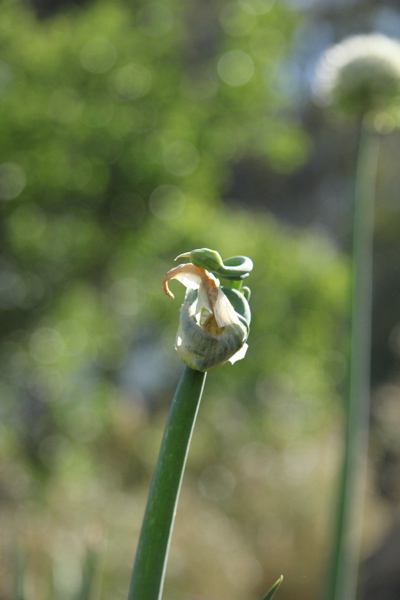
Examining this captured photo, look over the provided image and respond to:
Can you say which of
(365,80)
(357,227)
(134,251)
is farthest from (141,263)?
(357,227)

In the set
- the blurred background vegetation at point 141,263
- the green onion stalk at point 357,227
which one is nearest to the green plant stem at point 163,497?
the green onion stalk at point 357,227

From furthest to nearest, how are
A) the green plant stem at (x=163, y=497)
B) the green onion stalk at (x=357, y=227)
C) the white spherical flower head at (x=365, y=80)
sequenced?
the white spherical flower head at (x=365, y=80), the green onion stalk at (x=357, y=227), the green plant stem at (x=163, y=497)

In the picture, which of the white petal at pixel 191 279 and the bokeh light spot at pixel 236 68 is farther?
the bokeh light spot at pixel 236 68

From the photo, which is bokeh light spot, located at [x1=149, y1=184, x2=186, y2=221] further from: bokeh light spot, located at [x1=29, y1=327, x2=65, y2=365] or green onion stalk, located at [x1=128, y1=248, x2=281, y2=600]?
green onion stalk, located at [x1=128, y1=248, x2=281, y2=600]

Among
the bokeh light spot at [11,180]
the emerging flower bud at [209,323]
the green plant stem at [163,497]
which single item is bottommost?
the green plant stem at [163,497]

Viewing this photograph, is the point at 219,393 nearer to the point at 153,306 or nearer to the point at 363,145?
the point at 153,306

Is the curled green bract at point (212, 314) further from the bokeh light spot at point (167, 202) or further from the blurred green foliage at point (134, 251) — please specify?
the bokeh light spot at point (167, 202)

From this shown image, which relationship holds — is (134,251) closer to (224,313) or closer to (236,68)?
(236,68)

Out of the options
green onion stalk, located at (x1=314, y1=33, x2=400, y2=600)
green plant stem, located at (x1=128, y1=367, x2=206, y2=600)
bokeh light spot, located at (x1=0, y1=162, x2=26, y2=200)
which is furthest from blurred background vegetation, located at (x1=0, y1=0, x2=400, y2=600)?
green plant stem, located at (x1=128, y1=367, x2=206, y2=600)
